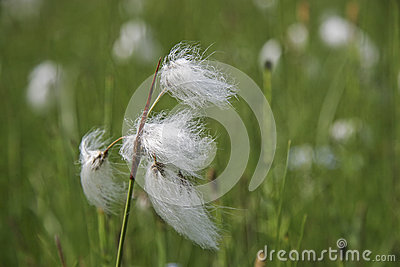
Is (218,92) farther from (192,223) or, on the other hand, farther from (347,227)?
(347,227)

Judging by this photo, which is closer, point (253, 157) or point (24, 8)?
point (253, 157)

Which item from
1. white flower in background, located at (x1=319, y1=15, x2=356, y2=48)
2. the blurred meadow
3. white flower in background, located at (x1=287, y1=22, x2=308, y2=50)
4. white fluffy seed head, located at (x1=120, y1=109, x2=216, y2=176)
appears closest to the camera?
white fluffy seed head, located at (x1=120, y1=109, x2=216, y2=176)

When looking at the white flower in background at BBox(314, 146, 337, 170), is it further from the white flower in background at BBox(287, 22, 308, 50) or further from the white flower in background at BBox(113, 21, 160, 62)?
the white flower in background at BBox(113, 21, 160, 62)

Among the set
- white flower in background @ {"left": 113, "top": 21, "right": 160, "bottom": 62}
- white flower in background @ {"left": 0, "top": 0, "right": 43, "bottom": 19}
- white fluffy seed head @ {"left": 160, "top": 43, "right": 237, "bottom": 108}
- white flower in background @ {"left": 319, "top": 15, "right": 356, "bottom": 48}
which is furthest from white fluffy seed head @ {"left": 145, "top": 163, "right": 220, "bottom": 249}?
white flower in background @ {"left": 0, "top": 0, "right": 43, "bottom": 19}

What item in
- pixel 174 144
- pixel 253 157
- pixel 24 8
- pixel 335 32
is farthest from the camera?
pixel 24 8

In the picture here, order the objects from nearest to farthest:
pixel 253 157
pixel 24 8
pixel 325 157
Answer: pixel 253 157 < pixel 325 157 < pixel 24 8

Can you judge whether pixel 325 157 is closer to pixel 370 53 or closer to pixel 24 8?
pixel 370 53

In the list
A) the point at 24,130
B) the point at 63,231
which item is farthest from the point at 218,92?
the point at 24,130

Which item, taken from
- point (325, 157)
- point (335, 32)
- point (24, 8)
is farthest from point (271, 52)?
point (24, 8)
